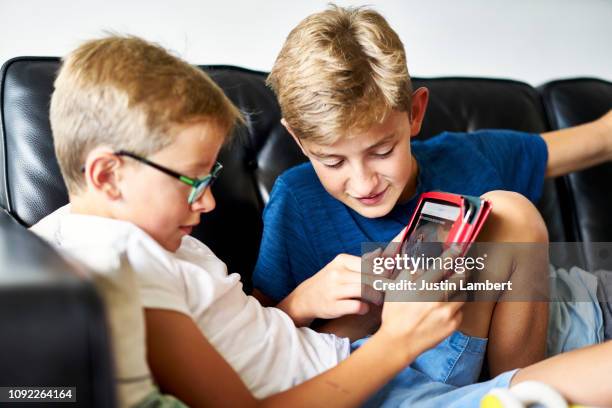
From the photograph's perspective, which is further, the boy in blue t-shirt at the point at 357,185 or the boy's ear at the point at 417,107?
Answer: the boy's ear at the point at 417,107

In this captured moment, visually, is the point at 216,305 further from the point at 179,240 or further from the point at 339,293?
the point at 339,293

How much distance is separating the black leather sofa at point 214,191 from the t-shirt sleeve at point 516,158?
177 mm

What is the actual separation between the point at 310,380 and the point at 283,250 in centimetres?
39

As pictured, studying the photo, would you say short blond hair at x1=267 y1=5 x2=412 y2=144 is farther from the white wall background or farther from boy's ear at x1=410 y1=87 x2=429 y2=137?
the white wall background

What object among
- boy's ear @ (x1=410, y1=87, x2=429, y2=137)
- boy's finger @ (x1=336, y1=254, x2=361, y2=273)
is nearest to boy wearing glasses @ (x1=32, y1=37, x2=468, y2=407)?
boy's finger @ (x1=336, y1=254, x2=361, y2=273)

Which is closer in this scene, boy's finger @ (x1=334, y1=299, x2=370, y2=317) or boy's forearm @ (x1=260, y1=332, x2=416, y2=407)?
boy's forearm @ (x1=260, y1=332, x2=416, y2=407)

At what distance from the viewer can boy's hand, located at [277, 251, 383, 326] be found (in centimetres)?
114

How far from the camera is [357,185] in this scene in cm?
124

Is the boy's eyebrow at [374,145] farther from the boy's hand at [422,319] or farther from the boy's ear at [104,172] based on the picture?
the boy's ear at [104,172]

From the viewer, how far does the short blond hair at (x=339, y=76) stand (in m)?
1.18

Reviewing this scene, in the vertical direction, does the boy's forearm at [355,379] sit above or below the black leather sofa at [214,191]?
below

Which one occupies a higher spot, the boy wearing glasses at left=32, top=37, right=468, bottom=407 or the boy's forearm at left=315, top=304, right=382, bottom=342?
the boy wearing glasses at left=32, top=37, right=468, bottom=407

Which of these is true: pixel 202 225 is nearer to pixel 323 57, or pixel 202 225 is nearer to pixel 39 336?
pixel 323 57

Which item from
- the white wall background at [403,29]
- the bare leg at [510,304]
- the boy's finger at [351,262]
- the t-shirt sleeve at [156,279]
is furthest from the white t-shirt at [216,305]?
the white wall background at [403,29]
